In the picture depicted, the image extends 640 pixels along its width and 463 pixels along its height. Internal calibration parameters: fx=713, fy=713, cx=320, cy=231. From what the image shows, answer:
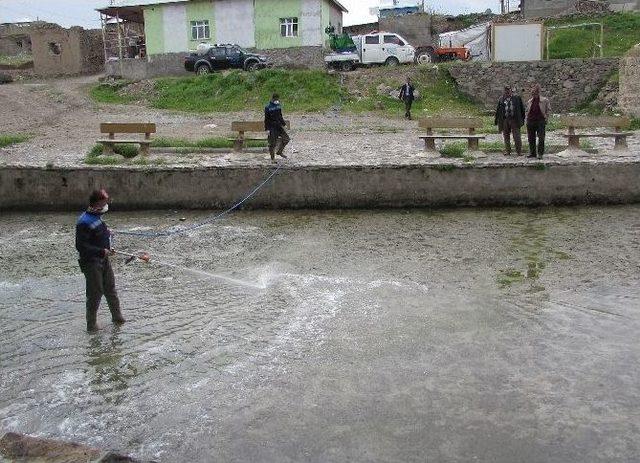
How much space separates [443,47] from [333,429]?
32.3m

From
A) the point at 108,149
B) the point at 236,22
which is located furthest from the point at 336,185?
the point at 236,22

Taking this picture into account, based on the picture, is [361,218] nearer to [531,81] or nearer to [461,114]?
[461,114]

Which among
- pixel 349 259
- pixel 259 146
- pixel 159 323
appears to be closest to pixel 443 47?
pixel 259 146

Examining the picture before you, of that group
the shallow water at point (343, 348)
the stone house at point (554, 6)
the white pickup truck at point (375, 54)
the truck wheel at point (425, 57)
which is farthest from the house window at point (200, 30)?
the shallow water at point (343, 348)

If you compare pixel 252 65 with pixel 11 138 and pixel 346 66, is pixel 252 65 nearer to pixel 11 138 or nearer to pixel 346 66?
pixel 346 66

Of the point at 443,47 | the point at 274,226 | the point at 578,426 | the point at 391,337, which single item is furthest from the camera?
the point at 443,47

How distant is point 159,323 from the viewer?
885cm

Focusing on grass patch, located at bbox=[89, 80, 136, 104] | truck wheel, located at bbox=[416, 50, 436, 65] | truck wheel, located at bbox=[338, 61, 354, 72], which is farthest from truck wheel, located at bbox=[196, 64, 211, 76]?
truck wheel, located at bbox=[416, 50, 436, 65]

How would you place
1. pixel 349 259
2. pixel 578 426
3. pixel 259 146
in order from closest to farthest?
pixel 578 426, pixel 349 259, pixel 259 146

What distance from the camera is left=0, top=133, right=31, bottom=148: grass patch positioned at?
20044 mm

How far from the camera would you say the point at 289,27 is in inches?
1433

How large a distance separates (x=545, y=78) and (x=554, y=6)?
1790cm

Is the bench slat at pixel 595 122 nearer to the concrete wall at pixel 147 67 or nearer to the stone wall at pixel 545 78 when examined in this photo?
the stone wall at pixel 545 78

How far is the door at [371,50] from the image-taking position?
3312cm
